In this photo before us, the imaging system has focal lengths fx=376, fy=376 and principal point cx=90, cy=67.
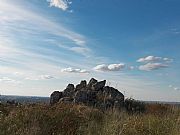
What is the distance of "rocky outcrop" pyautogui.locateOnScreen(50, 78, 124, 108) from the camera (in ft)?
78.1

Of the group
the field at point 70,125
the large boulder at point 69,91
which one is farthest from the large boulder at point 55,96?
the field at point 70,125

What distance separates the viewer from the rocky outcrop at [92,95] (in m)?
23.8

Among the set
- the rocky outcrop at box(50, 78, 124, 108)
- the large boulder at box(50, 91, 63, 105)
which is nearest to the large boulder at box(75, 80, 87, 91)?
the rocky outcrop at box(50, 78, 124, 108)

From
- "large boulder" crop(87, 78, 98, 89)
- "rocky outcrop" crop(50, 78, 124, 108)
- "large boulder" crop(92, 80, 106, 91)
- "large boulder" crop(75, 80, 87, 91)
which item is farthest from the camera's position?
"large boulder" crop(87, 78, 98, 89)

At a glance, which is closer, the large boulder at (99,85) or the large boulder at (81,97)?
the large boulder at (81,97)

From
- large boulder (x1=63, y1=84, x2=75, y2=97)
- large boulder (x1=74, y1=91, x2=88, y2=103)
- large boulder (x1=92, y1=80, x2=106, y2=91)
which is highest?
large boulder (x1=92, y1=80, x2=106, y2=91)

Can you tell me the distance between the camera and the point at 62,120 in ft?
48.1

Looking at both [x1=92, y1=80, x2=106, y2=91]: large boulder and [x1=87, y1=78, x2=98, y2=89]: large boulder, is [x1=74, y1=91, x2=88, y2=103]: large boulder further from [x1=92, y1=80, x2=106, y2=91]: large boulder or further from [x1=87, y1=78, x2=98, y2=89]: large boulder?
[x1=87, y1=78, x2=98, y2=89]: large boulder

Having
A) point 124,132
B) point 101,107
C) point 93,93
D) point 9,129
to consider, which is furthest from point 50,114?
point 93,93

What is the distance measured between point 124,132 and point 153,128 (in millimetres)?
1284

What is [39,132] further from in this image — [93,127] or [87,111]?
[87,111]

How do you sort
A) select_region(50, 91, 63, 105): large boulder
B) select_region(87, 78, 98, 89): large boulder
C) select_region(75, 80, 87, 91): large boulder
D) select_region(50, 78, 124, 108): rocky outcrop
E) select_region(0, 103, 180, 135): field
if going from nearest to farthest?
select_region(0, 103, 180, 135): field
select_region(50, 78, 124, 108): rocky outcrop
select_region(50, 91, 63, 105): large boulder
select_region(75, 80, 87, 91): large boulder
select_region(87, 78, 98, 89): large boulder

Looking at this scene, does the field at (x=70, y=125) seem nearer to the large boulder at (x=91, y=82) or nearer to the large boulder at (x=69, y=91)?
the large boulder at (x=69, y=91)

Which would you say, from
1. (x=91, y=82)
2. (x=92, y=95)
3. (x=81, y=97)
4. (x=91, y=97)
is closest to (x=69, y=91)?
(x=91, y=82)
